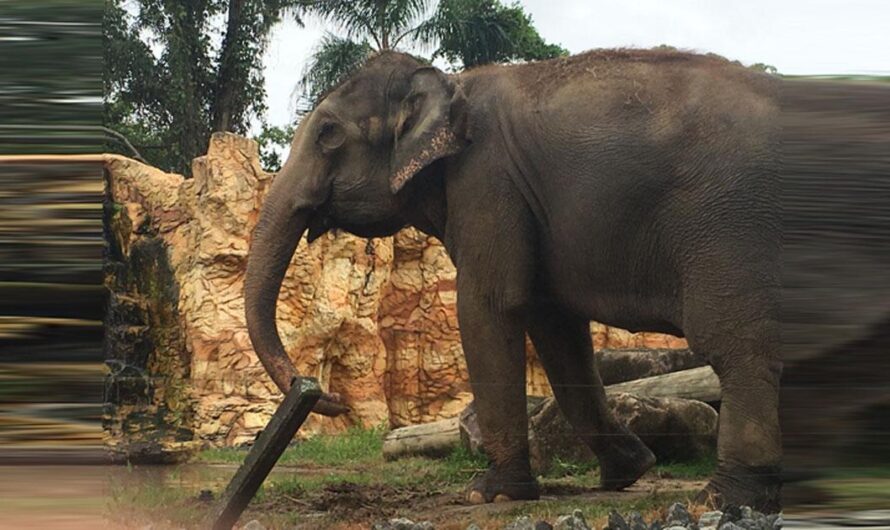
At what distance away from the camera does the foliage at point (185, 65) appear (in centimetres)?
1005

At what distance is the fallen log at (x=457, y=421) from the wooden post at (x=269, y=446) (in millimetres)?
3602

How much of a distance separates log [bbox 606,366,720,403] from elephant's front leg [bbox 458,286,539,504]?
6.46 ft

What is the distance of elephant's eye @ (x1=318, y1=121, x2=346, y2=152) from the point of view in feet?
23.9

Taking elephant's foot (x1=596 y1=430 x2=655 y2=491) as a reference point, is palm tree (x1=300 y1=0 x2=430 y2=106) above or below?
above

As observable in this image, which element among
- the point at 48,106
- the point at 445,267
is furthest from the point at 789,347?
the point at 445,267

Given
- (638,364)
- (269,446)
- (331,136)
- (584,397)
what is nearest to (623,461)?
(584,397)

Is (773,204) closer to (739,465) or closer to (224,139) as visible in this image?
(739,465)

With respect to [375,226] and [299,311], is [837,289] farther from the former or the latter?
[299,311]

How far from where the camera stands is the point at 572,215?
6.59 metres

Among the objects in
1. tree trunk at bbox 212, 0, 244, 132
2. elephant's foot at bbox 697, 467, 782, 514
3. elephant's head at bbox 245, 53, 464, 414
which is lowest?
elephant's foot at bbox 697, 467, 782, 514

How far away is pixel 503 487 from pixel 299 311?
5.91 metres

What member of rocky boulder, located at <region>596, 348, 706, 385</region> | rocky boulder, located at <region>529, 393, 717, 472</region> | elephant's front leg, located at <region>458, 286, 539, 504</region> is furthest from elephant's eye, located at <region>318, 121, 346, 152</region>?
rocky boulder, located at <region>596, 348, 706, 385</region>

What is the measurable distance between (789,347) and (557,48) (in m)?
10.5

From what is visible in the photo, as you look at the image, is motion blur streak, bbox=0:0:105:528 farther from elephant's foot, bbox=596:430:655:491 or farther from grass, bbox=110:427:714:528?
elephant's foot, bbox=596:430:655:491
